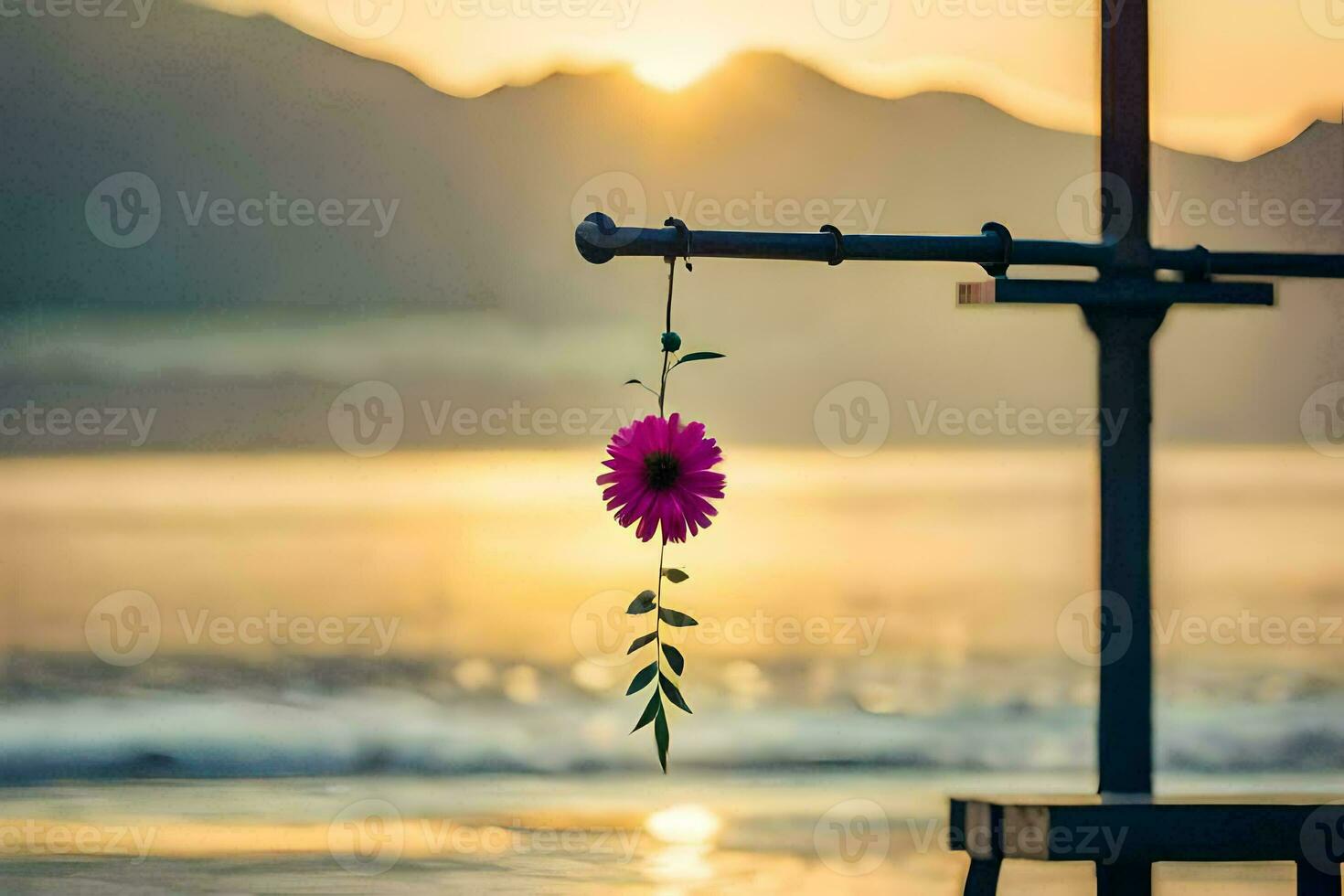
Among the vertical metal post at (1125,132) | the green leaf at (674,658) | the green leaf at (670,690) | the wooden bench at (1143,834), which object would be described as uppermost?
the vertical metal post at (1125,132)

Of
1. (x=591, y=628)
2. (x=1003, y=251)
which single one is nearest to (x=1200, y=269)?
(x=1003, y=251)

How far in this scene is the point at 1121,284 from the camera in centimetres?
236

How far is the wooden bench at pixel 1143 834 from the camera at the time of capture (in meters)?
2.43

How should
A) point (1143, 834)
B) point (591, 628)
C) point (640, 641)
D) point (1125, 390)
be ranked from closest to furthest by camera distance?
point (640, 641) < point (1125, 390) < point (1143, 834) < point (591, 628)

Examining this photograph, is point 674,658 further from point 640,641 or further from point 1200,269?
point 1200,269

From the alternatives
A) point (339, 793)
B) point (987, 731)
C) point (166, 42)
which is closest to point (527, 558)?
point (339, 793)

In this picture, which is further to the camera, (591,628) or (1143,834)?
(591,628)

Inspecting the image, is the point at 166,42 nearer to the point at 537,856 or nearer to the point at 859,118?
the point at 859,118

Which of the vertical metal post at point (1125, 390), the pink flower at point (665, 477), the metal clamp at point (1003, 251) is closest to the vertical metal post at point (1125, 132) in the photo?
the vertical metal post at point (1125, 390)

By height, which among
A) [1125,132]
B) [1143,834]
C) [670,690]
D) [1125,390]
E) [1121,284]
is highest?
[1125,132]

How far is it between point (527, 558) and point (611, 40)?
6.10 feet

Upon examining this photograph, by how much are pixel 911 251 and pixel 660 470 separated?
0.52 metres

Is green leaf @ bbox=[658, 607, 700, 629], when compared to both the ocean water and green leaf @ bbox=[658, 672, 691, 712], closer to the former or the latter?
green leaf @ bbox=[658, 672, 691, 712]

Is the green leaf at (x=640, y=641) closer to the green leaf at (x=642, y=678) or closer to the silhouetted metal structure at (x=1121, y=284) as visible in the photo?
the green leaf at (x=642, y=678)
